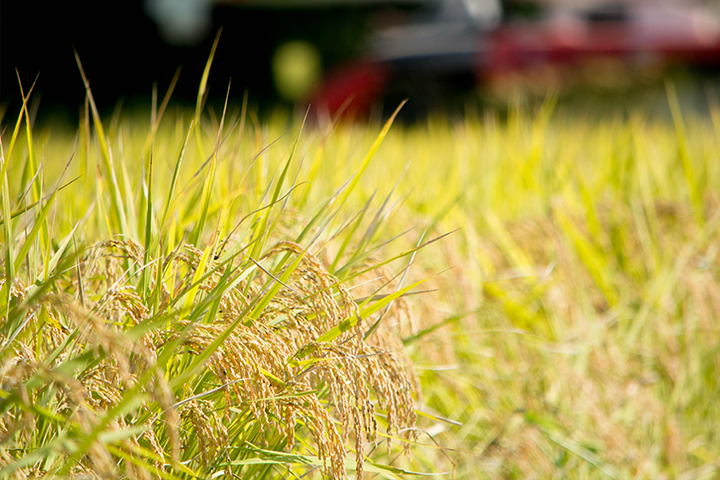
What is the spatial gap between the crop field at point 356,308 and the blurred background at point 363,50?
2062mm

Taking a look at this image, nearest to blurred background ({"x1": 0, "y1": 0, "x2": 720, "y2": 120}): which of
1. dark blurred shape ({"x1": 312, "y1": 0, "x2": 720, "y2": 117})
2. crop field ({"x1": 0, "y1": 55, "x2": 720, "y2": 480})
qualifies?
dark blurred shape ({"x1": 312, "y1": 0, "x2": 720, "y2": 117})

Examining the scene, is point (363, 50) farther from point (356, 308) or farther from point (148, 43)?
point (356, 308)

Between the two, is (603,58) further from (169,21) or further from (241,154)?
(169,21)

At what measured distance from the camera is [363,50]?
41.2 feet

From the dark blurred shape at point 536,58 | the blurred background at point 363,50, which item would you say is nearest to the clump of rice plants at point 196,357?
the blurred background at point 363,50

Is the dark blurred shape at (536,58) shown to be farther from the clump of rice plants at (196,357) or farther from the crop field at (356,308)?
the clump of rice plants at (196,357)

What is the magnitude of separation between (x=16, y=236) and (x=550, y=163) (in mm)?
1893

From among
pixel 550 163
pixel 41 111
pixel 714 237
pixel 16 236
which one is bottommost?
pixel 41 111

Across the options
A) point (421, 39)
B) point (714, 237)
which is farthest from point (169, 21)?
point (714, 237)

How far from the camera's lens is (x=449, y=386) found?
189 cm

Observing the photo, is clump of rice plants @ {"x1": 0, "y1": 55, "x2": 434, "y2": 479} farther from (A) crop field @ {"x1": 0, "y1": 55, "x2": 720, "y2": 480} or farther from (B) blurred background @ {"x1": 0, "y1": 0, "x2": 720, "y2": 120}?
(B) blurred background @ {"x1": 0, "y1": 0, "x2": 720, "y2": 120}

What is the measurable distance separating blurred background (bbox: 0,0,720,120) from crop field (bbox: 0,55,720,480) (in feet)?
6.76

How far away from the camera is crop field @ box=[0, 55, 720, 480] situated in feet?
3.08

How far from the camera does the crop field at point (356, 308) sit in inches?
36.9
